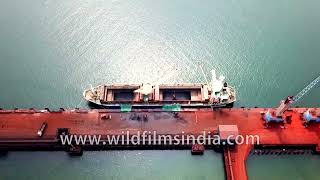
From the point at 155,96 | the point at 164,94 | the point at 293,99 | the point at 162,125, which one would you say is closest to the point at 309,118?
the point at 293,99

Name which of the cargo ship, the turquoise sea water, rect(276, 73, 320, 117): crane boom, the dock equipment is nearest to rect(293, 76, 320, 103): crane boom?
rect(276, 73, 320, 117): crane boom

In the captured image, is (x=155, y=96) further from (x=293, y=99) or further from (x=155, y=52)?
(x=293, y=99)

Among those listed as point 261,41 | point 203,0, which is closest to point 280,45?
point 261,41

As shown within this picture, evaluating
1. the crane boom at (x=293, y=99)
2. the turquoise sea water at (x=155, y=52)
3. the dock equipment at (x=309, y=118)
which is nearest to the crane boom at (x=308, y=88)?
the crane boom at (x=293, y=99)

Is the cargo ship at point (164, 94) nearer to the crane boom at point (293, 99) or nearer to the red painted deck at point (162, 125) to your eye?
the red painted deck at point (162, 125)

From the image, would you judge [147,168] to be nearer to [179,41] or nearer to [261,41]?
[179,41]

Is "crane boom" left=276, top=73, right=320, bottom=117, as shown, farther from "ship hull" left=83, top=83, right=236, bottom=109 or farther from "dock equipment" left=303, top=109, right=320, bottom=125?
"ship hull" left=83, top=83, right=236, bottom=109
